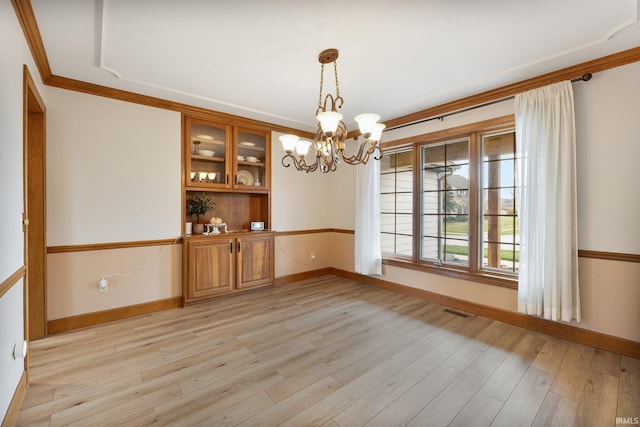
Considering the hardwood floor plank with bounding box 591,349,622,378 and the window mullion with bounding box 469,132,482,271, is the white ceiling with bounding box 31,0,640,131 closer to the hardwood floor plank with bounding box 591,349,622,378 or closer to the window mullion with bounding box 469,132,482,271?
the window mullion with bounding box 469,132,482,271

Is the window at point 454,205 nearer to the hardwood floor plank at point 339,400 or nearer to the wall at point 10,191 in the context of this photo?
the hardwood floor plank at point 339,400

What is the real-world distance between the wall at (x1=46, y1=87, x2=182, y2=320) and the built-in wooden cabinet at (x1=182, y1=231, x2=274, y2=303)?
0.21m

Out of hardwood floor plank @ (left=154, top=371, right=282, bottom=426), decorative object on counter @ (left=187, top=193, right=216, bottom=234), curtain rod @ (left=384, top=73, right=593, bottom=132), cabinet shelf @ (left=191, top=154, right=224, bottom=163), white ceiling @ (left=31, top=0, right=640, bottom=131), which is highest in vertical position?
white ceiling @ (left=31, top=0, right=640, bottom=131)

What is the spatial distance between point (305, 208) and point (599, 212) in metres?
3.64

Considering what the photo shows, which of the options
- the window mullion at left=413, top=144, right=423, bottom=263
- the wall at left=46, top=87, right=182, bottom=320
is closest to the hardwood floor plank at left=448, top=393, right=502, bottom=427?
the window mullion at left=413, top=144, right=423, bottom=263

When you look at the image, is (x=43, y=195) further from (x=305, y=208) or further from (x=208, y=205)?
(x=305, y=208)

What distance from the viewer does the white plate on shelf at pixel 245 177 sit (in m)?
4.17

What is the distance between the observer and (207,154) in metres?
3.81

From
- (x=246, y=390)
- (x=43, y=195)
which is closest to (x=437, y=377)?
(x=246, y=390)

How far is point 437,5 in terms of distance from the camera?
5.96 feet

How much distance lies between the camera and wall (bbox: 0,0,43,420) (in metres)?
1.55

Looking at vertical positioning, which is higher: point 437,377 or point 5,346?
point 5,346

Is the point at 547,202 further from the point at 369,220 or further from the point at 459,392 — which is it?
the point at 369,220

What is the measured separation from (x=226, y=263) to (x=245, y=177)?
4.31ft
